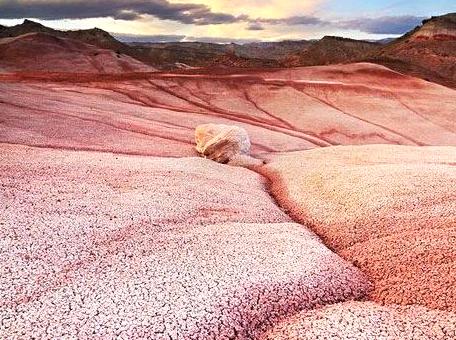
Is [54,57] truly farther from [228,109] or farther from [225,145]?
[225,145]

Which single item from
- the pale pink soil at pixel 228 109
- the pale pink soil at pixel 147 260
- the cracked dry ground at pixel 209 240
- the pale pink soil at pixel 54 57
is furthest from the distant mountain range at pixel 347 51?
the pale pink soil at pixel 147 260

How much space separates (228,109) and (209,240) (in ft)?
67.9

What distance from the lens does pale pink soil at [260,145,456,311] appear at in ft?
21.8

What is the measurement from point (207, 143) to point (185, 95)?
15218mm

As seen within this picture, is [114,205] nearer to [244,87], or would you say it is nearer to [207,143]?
[207,143]

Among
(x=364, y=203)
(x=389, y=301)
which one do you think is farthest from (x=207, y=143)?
(x=389, y=301)

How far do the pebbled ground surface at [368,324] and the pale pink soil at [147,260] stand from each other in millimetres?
250

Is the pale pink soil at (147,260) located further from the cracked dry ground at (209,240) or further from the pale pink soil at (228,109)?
the pale pink soil at (228,109)

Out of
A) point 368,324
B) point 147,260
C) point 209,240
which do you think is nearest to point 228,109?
point 209,240

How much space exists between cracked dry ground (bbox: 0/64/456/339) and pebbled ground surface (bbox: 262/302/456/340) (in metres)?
0.02

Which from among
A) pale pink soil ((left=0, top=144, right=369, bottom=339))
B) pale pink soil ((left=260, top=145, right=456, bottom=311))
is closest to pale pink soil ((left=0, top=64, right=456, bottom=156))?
pale pink soil ((left=0, top=144, right=369, bottom=339))

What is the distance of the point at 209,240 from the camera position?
25.0ft

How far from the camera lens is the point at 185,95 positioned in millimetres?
29828

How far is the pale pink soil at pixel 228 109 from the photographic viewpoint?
625 inches
